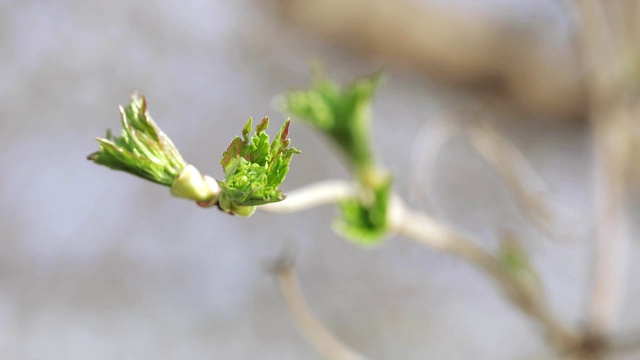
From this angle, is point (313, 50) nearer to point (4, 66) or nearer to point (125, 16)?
point (125, 16)

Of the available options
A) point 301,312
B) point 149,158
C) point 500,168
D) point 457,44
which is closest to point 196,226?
point 457,44

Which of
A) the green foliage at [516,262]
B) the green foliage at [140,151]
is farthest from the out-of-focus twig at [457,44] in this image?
the green foliage at [140,151]

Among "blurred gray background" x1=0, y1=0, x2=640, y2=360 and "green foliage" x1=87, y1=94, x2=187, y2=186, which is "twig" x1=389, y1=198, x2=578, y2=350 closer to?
"green foliage" x1=87, y1=94, x2=187, y2=186

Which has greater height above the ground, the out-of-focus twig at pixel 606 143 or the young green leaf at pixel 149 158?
the out-of-focus twig at pixel 606 143

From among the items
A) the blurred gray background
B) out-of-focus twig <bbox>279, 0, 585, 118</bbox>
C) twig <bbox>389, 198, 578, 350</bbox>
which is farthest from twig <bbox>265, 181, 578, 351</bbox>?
out-of-focus twig <bbox>279, 0, 585, 118</bbox>

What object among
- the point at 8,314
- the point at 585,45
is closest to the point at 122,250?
the point at 8,314

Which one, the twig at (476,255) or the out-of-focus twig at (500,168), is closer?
the twig at (476,255)

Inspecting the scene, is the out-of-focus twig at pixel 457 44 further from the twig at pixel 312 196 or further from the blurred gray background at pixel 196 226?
the twig at pixel 312 196

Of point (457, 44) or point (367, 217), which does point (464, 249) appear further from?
point (457, 44)
